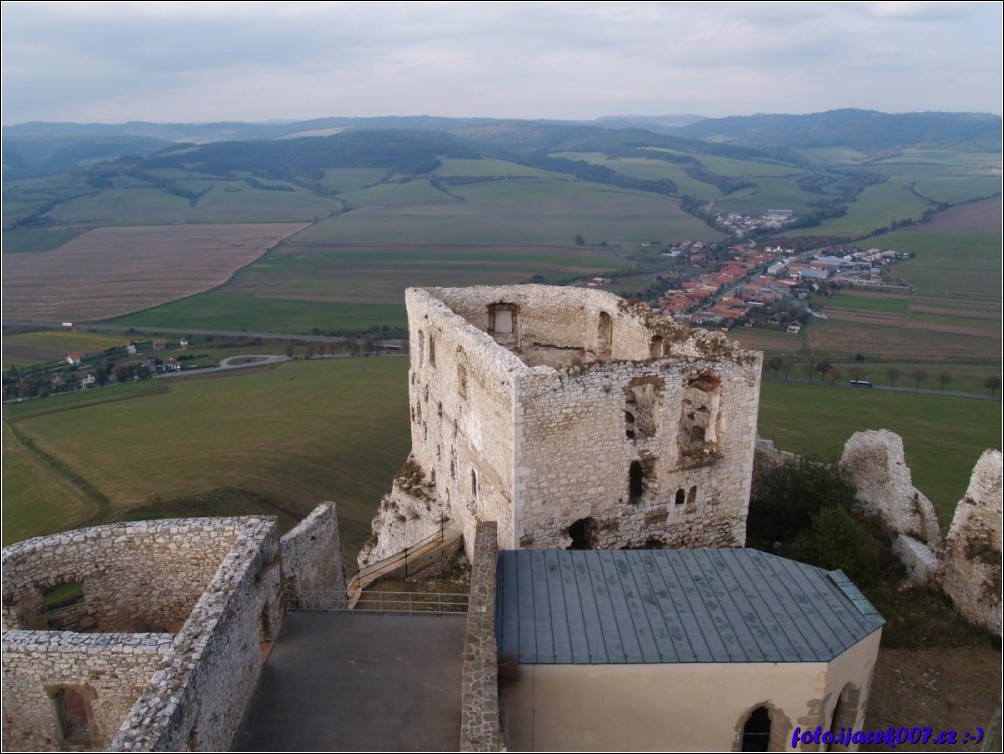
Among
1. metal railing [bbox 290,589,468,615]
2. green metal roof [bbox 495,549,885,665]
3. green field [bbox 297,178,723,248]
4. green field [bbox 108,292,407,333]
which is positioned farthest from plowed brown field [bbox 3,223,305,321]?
green metal roof [bbox 495,549,885,665]

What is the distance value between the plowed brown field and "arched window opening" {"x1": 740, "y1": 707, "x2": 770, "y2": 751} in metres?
100

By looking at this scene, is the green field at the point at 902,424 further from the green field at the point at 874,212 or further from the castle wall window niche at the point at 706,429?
the green field at the point at 874,212

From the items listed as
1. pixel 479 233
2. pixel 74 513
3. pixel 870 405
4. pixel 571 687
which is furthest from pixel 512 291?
pixel 479 233

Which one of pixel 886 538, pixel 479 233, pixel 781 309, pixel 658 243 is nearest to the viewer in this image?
pixel 886 538

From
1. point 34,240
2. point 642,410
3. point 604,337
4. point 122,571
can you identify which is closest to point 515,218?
point 34,240

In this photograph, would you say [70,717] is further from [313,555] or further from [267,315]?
[267,315]

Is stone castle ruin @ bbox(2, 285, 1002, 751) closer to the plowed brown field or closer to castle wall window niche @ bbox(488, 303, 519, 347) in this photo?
castle wall window niche @ bbox(488, 303, 519, 347)

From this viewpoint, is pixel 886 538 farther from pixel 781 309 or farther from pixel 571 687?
pixel 781 309

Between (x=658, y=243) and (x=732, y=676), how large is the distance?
375 feet

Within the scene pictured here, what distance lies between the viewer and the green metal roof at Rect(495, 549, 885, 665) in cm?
940

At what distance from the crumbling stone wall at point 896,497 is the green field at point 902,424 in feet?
63.4

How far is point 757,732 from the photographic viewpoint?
979 cm

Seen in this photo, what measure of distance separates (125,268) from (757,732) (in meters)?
127

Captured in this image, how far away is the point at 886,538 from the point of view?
1698cm
